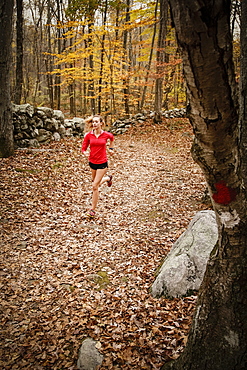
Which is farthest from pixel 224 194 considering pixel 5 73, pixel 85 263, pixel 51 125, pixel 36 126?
pixel 51 125

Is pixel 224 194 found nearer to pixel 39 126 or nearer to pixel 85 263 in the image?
pixel 85 263

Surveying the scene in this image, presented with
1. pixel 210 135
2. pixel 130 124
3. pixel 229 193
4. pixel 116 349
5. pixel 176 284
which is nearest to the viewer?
pixel 210 135

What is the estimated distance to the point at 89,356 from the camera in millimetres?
2682

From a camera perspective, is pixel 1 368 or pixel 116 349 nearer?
pixel 1 368

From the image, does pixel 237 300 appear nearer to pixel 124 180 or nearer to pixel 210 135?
pixel 210 135

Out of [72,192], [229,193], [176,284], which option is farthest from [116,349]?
[72,192]

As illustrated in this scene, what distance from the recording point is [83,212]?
6258 mm

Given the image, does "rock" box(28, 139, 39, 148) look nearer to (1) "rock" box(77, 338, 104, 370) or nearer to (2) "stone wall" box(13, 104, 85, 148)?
(2) "stone wall" box(13, 104, 85, 148)

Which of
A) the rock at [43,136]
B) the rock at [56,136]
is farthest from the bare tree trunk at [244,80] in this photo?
the rock at [56,136]

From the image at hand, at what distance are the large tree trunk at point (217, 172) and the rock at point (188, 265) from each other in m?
1.06

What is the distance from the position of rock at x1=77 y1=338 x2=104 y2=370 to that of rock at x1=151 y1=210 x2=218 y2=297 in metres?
1.08

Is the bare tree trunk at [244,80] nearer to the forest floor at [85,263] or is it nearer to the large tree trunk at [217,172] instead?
the large tree trunk at [217,172]

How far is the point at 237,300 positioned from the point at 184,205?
175 inches

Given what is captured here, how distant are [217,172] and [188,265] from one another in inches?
86.0
